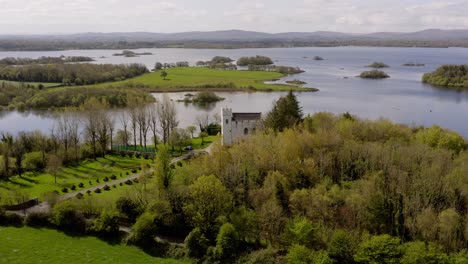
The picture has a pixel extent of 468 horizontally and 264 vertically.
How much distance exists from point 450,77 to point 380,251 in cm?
7938

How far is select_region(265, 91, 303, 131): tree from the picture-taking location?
116ft

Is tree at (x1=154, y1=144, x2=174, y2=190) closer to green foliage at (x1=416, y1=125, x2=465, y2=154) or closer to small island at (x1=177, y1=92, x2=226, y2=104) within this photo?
green foliage at (x1=416, y1=125, x2=465, y2=154)

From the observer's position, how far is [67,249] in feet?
68.5

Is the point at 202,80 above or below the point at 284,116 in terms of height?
above

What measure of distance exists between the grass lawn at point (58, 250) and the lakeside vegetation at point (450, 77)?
263 ft

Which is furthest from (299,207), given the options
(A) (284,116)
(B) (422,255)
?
(A) (284,116)

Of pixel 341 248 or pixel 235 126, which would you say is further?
pixel 235 126

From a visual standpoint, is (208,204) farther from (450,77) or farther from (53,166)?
(450,77)

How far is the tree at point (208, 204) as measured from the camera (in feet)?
72.1

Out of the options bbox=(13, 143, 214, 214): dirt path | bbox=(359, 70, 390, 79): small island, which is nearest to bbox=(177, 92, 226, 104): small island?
bbox=(13, 143, 214, 214): dirt path

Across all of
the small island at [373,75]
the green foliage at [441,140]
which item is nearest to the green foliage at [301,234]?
the green foliage at [441,140]

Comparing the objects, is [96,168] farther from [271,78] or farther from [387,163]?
[271,78]

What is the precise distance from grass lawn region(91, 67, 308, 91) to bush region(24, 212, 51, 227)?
185 feet

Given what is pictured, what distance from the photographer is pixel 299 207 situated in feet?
74.2
